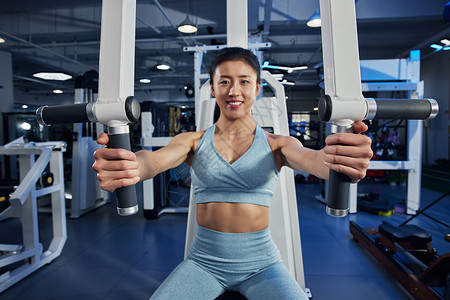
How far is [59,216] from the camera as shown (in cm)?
277

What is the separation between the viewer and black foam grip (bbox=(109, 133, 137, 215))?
59cm

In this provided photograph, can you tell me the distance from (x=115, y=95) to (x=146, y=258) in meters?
2.45

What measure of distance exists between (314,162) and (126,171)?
26.8 inches

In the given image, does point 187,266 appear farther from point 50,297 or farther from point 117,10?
point 50,297

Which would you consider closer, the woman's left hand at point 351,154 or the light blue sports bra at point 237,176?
the woman's left hand at point 351,154

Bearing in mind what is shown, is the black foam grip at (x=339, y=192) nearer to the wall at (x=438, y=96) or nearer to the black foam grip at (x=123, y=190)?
the black foam grip at (x=123, y=190)

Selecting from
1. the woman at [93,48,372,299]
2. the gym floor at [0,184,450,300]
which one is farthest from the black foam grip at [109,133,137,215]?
the gym floor at [0,184,450,300]

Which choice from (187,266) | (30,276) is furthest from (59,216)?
(187,266)

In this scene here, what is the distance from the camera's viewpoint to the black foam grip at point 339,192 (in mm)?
566

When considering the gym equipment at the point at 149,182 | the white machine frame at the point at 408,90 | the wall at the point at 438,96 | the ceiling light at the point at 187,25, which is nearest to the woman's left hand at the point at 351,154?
the gym equipment at the point at 149,182

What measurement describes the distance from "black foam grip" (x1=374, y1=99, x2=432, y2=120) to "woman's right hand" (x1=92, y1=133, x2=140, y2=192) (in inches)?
20.6

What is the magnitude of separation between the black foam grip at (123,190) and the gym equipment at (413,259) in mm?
2031

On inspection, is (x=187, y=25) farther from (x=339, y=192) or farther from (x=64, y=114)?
(x=339, y=192)

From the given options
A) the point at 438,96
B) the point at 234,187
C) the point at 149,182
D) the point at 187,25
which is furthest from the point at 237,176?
the point at 438,96
